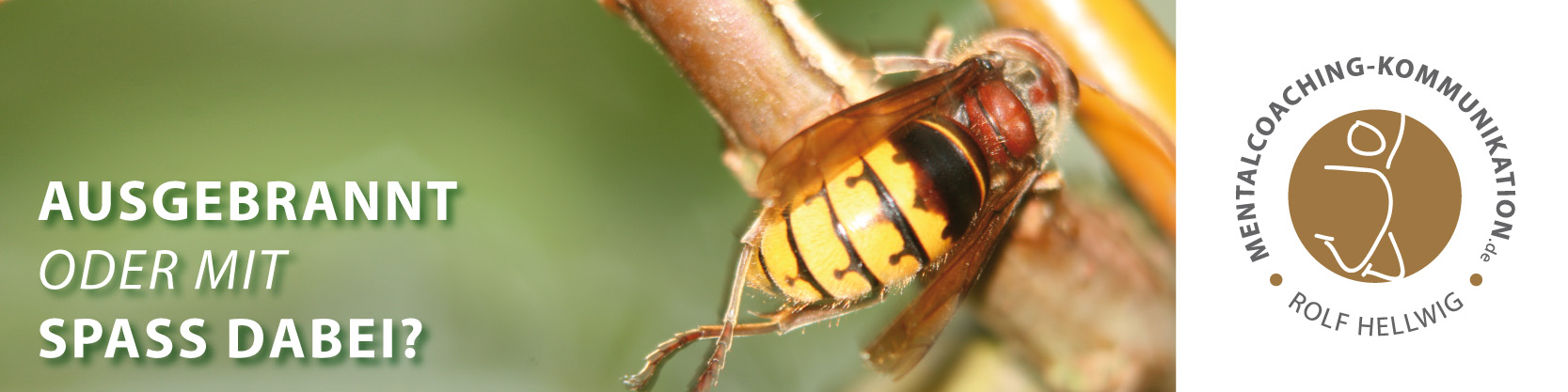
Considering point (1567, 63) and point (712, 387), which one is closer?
point (712, 387)

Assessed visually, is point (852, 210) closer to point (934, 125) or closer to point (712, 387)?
point (934, 125)

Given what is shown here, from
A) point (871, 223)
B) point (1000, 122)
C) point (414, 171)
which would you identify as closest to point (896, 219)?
point (871, 223)

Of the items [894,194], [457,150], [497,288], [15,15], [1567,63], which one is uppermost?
[15,15]

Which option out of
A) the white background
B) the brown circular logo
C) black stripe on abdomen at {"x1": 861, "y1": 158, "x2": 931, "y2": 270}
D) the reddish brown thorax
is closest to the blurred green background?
the reddish brown thorax

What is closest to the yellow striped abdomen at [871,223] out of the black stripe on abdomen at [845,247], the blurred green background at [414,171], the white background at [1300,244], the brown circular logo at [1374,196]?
the black stripe on abdomen at [845,247]

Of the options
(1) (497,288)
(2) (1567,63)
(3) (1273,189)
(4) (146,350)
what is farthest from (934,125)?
(2) (1567,63)

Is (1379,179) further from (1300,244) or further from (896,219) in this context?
(896,219)
